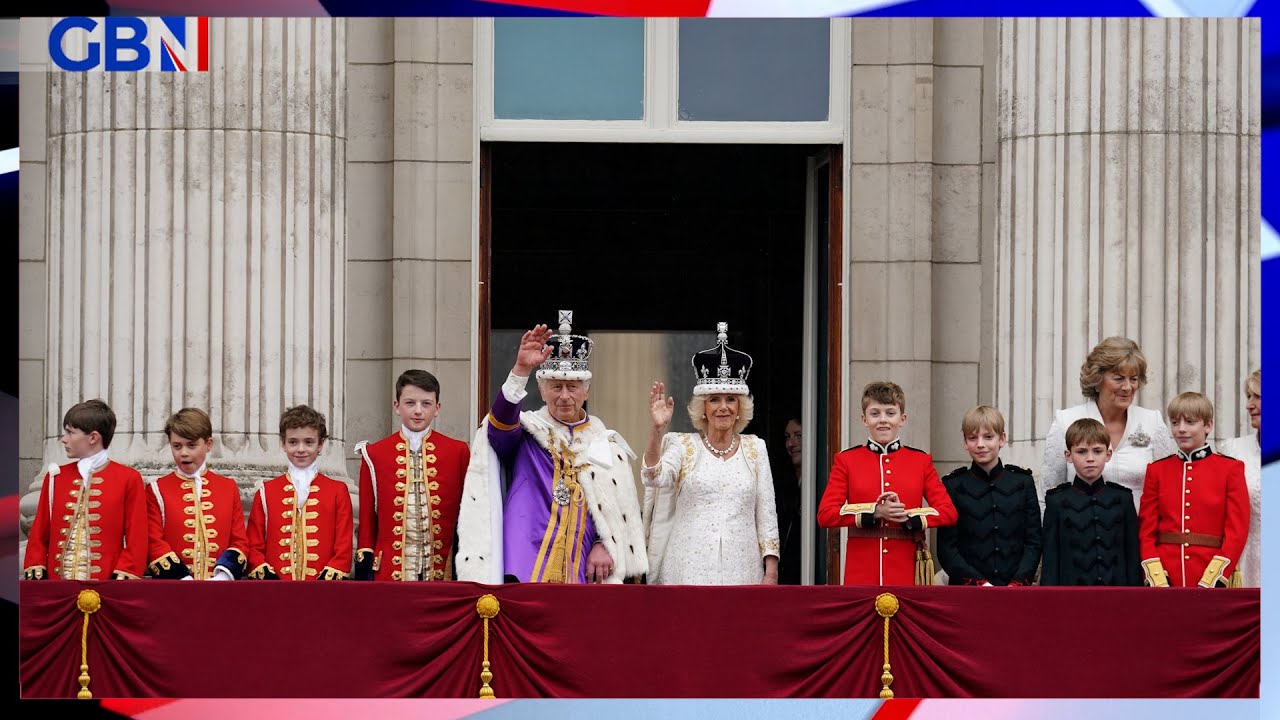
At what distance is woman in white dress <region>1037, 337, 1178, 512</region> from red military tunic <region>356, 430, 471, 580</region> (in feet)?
10.2

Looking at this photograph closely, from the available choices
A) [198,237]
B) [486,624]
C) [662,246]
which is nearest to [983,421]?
[486,624]

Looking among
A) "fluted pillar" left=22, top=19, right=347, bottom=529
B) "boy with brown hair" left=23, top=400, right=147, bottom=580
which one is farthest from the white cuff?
"fluted pillar" left=22, top=19, right=347, bottom=529

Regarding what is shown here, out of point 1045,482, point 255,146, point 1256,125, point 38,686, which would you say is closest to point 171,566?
point 38,686

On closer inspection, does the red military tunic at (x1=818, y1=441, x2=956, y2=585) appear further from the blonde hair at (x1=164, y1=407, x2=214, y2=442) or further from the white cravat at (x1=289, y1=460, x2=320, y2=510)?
the blonde hair at (x1=164, y1=407, x2=214, y2=442)

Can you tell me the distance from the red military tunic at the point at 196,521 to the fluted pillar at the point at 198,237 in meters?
2.15

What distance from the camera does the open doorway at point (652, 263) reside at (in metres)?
17.7

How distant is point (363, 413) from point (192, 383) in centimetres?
107

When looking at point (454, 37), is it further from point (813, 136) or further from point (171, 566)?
point (171, 566)

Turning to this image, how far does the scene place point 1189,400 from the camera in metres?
11.3

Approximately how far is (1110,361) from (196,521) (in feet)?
16.0

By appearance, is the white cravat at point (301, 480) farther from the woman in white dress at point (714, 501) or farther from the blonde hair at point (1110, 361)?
the blonde hair at point (1110, 361)

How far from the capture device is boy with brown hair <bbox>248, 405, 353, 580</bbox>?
1145 centimetres

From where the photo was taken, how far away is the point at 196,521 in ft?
37.9

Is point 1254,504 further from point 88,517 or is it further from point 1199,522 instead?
point 88,517
